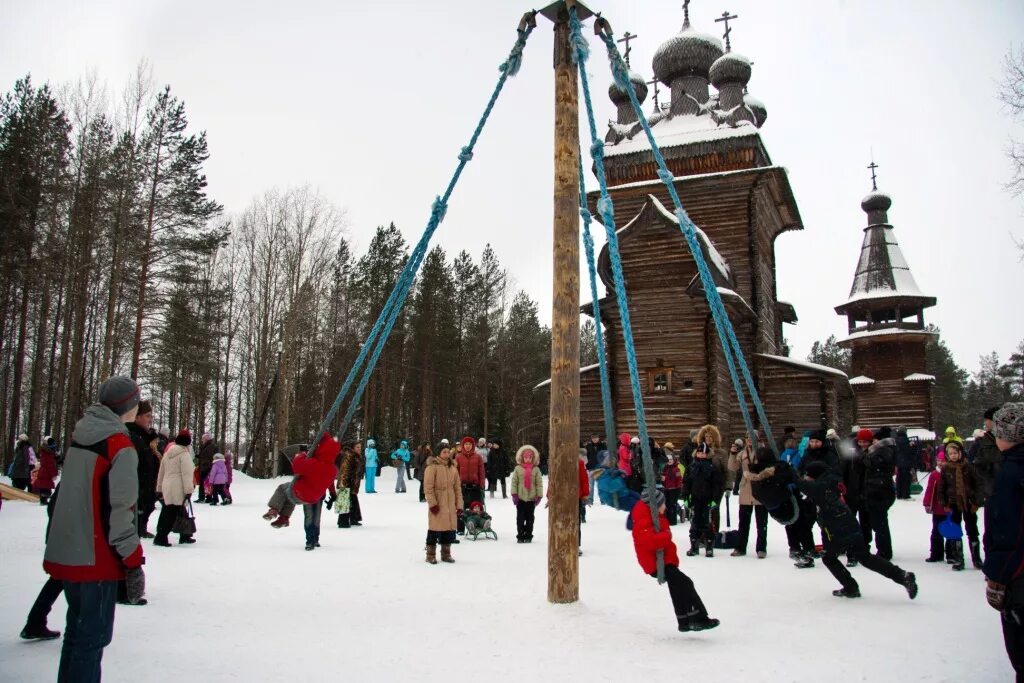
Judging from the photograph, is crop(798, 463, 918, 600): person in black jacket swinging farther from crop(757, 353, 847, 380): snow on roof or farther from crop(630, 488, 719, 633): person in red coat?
crop(757, 353, 847, 380): snow on roof

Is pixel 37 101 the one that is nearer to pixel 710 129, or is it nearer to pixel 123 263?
pixel 123 263

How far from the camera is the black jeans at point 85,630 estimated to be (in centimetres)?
376

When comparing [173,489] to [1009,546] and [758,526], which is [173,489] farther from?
[1009,546]

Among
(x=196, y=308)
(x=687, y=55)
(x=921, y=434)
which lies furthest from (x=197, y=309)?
(x=921, y=434)

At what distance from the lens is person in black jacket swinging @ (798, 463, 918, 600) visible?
694cm

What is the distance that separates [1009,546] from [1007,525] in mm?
113

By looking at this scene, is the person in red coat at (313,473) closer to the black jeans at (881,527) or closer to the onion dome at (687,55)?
the black jeans at (881,527)

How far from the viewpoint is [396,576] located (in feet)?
28.1

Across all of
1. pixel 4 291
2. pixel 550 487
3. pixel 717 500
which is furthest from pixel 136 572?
pixel 4 291

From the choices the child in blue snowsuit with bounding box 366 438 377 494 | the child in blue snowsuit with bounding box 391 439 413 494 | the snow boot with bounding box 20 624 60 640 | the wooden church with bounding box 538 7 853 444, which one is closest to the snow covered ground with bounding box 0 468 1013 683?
the snow boot with bounding box 20 624 60 640

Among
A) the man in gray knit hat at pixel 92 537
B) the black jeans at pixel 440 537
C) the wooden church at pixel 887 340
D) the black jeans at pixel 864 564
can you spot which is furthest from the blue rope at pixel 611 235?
the wooden church at pixel 887 340

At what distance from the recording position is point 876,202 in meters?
38.8

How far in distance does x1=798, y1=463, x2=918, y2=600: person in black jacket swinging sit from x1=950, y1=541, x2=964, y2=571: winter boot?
2188mm

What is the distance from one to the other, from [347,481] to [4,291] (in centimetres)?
1759
